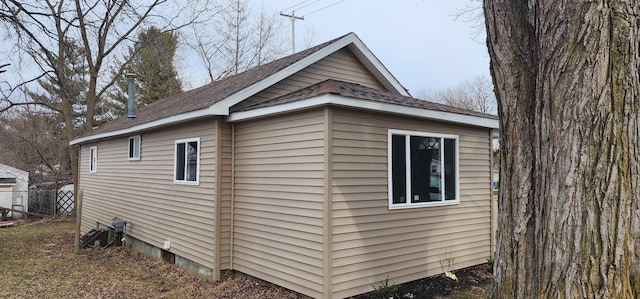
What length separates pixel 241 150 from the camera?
6.55 meters

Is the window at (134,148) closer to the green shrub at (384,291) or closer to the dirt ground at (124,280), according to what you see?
the dirt ground at (124,280)

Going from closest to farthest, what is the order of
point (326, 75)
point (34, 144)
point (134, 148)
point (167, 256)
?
point (326, 75), point (167, 256), point (134, 148), point (34, 144)

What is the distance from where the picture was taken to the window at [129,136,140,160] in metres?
9.38

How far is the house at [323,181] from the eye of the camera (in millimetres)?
5230

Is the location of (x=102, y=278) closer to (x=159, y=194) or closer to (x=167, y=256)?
(x=167, y=256)

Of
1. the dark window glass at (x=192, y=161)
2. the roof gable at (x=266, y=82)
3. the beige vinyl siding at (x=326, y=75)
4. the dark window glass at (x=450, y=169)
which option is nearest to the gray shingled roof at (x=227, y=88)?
the roof gable at (x=266, y=82)

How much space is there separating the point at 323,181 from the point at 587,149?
120 inches

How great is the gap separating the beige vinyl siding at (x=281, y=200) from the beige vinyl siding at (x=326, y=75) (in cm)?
80

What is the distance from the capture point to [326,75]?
7688mm

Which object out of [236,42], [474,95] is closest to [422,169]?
[236,42]

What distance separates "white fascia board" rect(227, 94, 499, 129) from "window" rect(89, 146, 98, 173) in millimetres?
7529

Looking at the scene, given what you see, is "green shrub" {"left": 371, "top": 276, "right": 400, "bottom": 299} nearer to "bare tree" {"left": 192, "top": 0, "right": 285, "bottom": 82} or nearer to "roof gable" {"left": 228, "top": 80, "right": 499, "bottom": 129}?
"roof gable" {"left": 228, "top": 80, "right": 499, "bottom": 129}

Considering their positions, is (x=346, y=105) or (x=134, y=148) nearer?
(x=346, y=105)

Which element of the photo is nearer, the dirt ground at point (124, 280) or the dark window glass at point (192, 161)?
the dirt ground at point (124, 280)
